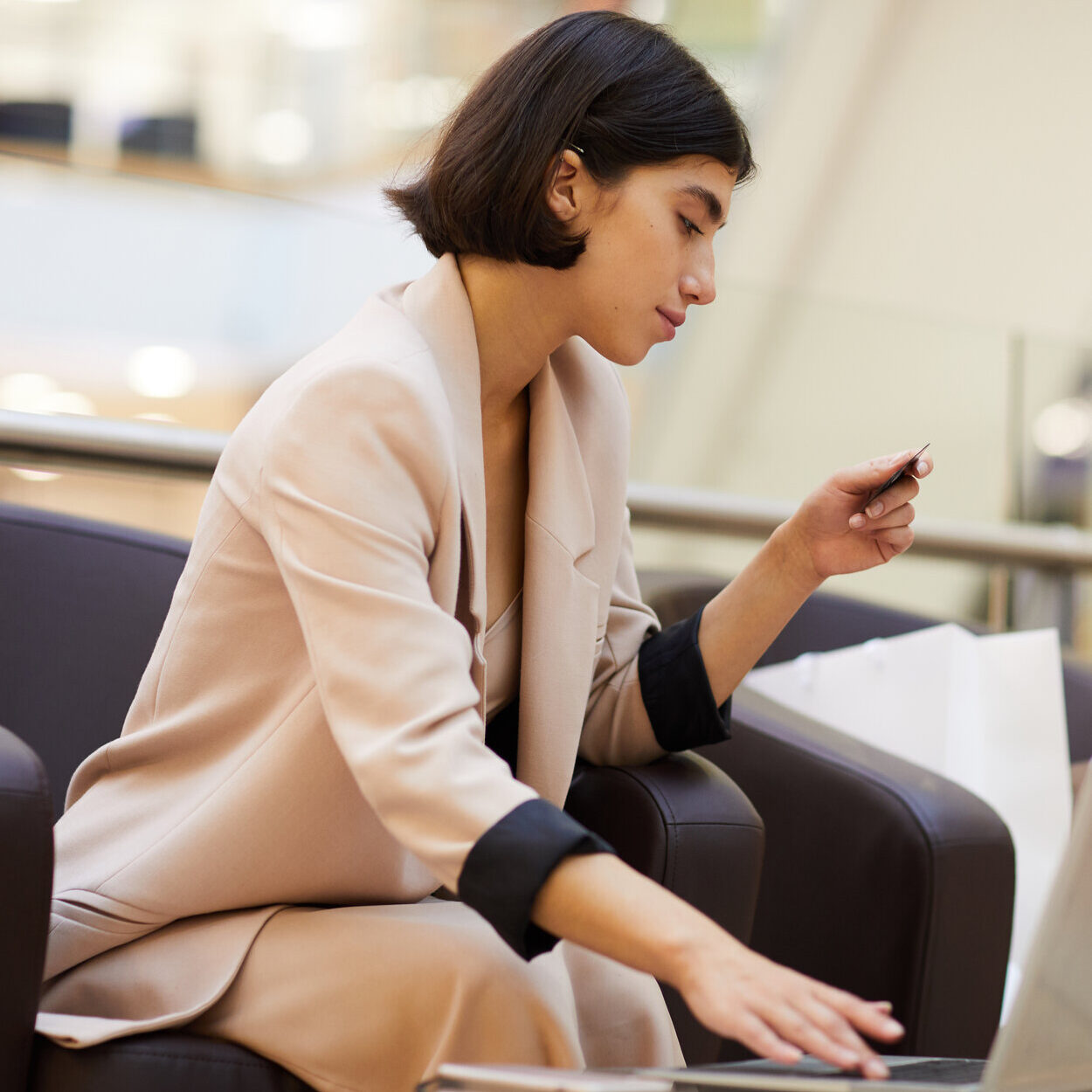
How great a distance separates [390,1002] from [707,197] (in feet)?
2.18

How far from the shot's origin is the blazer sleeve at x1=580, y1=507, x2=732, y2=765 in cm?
129

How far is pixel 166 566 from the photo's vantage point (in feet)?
4.81

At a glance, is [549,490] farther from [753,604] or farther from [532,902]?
[532,902]

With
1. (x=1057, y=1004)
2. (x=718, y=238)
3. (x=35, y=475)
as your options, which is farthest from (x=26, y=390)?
(x=718, y=238)

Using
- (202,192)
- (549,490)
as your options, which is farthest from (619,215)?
(202,192)

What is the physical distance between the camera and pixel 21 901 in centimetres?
88

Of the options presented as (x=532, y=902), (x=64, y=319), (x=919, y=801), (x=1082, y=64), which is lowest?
(x=919, y=801)

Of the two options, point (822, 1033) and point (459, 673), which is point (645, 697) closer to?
point (459, 673)

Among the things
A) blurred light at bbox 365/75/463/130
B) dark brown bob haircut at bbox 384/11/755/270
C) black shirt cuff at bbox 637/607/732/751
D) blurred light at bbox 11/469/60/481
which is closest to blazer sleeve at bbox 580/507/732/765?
black shirt cuff at bbox 637/607/732/751

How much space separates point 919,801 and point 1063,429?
4.42 feet

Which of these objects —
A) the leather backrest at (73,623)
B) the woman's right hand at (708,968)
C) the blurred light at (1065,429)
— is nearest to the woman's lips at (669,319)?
the woman's right hand at (708,968)

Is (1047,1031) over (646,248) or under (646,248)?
under

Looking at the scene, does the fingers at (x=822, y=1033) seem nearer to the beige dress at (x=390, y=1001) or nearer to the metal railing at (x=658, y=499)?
the beige dress at (x=390, y=1001)

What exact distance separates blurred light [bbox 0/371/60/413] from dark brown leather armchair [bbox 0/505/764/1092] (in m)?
0.48
